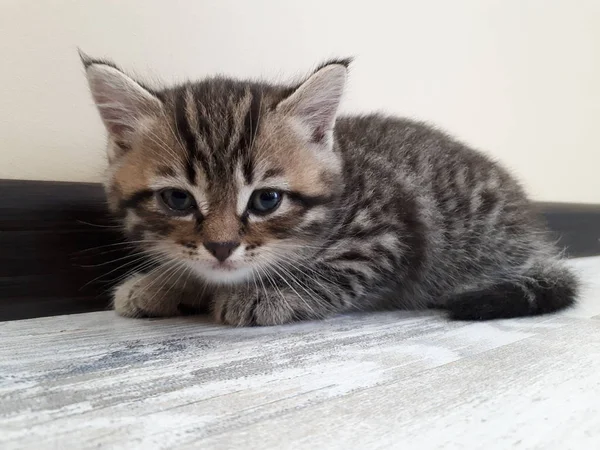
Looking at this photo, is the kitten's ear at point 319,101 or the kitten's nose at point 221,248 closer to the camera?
the kitten's nose at point 221,248

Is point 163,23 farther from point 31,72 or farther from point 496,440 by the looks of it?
point 496,440

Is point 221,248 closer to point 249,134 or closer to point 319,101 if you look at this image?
point 249,134

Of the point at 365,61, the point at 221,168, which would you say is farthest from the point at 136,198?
the point at 365,61

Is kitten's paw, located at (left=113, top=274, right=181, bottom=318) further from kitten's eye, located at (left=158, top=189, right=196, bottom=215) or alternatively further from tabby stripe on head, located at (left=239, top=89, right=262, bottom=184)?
tabby stripe on head, located at (left=239, top=89, right=262, bottom=184)

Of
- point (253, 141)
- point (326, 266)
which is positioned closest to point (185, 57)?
point (253, 141)

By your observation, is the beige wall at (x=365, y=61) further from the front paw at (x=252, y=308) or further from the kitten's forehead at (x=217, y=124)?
the front paw at (x=252, y=308)

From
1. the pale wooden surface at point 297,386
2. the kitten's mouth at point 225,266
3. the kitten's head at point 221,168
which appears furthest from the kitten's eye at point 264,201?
the pale wooden surface at point 297,386

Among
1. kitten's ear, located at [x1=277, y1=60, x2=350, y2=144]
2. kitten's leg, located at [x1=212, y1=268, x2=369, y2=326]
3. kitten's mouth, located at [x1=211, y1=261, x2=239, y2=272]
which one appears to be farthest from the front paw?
kitten's ear, located at [x1=277, y1=60, x2=350, y2=144]
